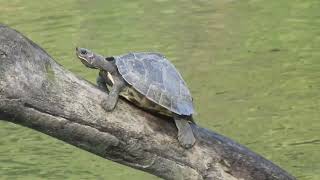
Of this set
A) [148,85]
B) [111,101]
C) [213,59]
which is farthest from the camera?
[213,59]

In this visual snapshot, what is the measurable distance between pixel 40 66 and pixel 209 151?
798mm

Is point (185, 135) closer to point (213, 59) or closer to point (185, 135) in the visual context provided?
point (185, 135)

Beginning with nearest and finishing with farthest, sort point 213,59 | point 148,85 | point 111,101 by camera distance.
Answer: point 111,101 < point 148,85 < point 213,59

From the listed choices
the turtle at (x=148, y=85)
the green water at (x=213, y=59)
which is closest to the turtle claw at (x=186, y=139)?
the turtle at (x=148, y=85)

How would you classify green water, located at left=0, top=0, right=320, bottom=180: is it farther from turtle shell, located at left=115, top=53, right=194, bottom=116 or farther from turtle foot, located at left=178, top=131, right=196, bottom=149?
turtle foot, located at left=178, top=131, right=196, bottom=149

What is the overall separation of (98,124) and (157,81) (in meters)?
0.37

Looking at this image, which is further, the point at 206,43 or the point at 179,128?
the point at 206,43

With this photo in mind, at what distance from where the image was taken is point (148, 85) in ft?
12.8

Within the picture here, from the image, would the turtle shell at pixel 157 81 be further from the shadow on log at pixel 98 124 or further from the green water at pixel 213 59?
the green water at pixel 213 59

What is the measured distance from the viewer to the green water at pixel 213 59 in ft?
22.4

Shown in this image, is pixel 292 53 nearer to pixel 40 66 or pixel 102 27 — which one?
pixel 102 27

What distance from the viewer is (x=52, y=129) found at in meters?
3.65

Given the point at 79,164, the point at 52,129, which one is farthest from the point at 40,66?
the point at 79,164

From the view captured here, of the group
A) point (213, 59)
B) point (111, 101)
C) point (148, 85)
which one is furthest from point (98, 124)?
point (213, 59)
